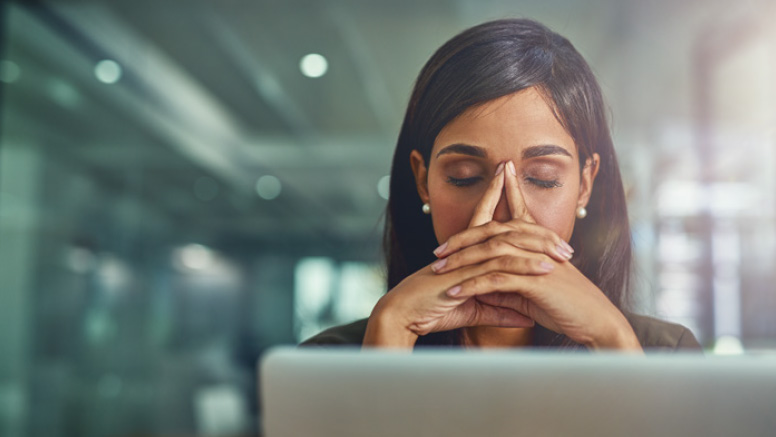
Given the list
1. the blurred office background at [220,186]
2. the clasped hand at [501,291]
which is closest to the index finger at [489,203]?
the clasped hand at [501,291]

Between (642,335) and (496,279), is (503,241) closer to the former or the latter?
(496,279)

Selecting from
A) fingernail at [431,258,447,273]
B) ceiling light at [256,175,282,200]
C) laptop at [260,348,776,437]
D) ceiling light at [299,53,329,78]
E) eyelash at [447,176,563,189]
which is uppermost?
ceiling light at [299,53,329,78]

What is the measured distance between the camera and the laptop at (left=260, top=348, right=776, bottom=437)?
361 mm

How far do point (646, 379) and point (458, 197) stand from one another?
0.23 m

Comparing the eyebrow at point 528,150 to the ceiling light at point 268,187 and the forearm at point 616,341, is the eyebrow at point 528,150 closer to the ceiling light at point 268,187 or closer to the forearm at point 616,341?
the forearm at point 616,341

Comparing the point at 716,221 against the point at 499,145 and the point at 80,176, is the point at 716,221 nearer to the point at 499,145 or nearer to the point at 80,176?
the point at 499,145

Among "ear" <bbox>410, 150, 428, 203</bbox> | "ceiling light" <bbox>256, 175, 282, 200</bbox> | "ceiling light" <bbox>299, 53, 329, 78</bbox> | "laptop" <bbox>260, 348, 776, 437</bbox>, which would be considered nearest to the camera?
"laptop" <bbox>260, 348, 776, 437</bbox>

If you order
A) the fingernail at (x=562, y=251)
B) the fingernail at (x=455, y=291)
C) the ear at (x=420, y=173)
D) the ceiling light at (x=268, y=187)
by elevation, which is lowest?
the fingernail at (x=455, y=291)

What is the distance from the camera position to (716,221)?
2850 millimetres

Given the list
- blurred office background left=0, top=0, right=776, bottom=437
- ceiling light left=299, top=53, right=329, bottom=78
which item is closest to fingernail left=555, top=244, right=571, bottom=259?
blurred office background left=0, top=0, right=776, bottom=437

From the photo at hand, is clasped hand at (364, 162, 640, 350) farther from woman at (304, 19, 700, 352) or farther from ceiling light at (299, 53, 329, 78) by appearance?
ceiling light at (299, 53, 329, 78)

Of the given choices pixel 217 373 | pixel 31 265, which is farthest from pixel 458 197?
pixel 217 373

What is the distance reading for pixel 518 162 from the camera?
0.53 meters

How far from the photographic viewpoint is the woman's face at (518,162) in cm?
53
